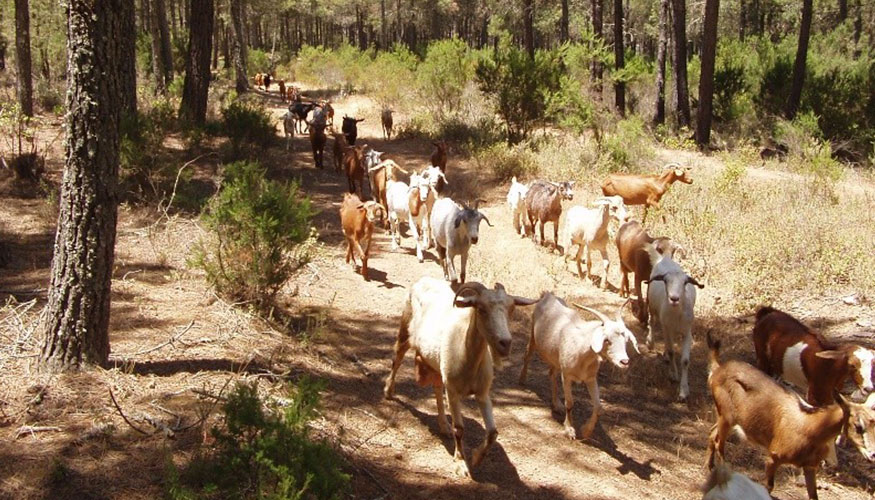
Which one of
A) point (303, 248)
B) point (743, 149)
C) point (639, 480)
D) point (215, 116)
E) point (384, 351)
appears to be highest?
point (215, 116)

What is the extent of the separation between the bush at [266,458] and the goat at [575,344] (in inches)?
106

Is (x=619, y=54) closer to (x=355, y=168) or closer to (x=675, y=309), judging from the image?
(x=355, y=168)

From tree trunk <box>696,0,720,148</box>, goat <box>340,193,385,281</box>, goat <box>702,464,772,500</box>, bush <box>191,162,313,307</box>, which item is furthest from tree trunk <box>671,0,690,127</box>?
goat <box>702,464,772,500</box>

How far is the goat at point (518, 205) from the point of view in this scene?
12430 mm

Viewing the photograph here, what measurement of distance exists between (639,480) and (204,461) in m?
3.60

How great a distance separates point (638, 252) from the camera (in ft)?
28.8

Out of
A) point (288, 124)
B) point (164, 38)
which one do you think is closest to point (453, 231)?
point (288, 124)

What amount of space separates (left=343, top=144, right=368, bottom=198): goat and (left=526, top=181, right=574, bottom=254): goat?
13.1 ft

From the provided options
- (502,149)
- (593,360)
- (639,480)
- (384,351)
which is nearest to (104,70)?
(384,351)

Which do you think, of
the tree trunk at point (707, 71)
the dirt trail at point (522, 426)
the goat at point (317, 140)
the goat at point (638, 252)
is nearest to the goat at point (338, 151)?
the goat at point (317, 140)

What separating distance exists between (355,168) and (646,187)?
5.89 m

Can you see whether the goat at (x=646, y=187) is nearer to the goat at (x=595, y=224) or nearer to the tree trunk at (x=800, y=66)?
the goat at (x=595, y=224)

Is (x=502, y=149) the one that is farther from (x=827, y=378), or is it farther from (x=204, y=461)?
(x=204, y=461)

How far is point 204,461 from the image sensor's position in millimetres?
4090
